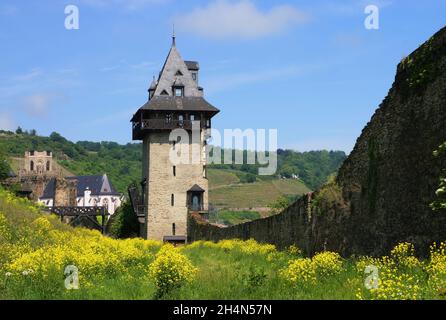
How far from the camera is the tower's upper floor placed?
45438 mm

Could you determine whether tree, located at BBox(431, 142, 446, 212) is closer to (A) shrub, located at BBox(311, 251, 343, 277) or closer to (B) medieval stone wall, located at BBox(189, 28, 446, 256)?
(B) medieval stone wall, located at BBox(189, 28, 446, 256)

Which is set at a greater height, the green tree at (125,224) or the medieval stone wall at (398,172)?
the medieval stone wall at (398,172)

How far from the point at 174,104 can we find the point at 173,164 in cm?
452

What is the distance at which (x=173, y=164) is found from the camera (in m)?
45.7

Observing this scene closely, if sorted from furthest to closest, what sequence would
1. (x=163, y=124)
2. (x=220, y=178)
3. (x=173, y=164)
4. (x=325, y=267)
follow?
(x=220, y=178), (x=173, y=164), (x=163, y=124), (x=325, y=267)

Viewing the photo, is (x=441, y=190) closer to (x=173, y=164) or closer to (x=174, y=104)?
(x=173, y=164)

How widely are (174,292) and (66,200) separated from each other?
69.3 metres

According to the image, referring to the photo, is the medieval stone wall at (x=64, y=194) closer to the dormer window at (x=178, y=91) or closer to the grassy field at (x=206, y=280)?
the dormer window at (x=178, y=91)

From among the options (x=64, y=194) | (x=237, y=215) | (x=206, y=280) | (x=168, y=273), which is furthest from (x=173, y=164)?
(x=237, y=215)

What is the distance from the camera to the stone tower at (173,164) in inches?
1783

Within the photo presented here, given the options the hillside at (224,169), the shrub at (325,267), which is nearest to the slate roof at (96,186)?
the hillside at (224,169)

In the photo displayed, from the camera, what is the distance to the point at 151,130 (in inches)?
1785

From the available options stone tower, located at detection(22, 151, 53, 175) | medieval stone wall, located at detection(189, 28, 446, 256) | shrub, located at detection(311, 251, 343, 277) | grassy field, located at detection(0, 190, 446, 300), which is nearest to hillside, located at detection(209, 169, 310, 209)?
stone tower, located at detection(22, 151, 53, 175)
